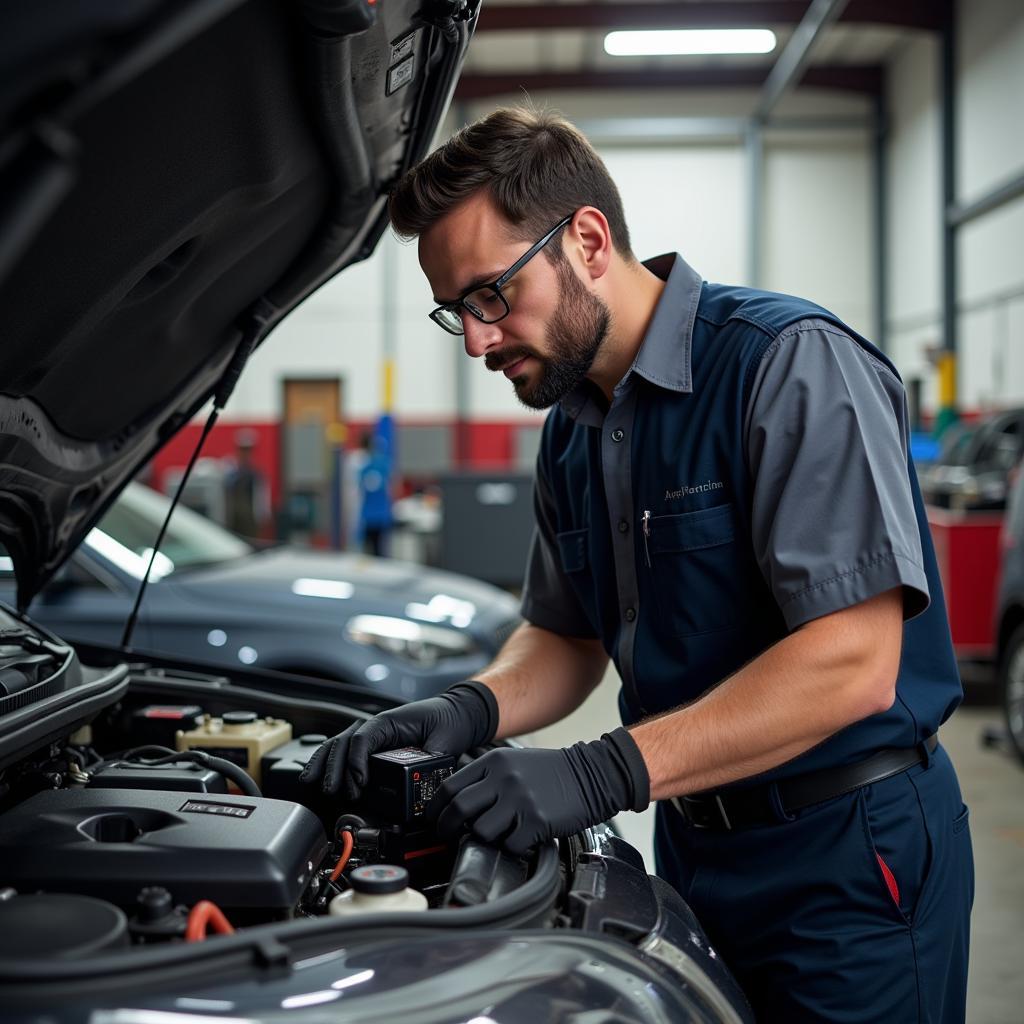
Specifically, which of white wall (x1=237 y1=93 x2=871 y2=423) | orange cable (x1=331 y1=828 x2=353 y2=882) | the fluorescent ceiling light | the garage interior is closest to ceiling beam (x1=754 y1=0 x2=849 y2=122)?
the garage interior

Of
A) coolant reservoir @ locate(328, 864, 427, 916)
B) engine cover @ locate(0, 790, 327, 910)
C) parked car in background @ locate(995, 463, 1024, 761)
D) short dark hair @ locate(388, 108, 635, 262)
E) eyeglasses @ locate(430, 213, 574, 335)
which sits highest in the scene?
short dark hair @ locate(388, 108, 635, 262)

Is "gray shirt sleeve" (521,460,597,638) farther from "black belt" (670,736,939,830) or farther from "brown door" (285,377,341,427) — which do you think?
"brown door" (285,377,341,427)

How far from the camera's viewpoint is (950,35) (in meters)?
11.0

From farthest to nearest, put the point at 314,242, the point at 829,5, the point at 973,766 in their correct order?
the point at 829,5 → the point at 973,766 → the point at 314,242

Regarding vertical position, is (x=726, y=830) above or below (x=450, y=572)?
above

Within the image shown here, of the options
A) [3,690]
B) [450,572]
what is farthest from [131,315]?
[450,572]

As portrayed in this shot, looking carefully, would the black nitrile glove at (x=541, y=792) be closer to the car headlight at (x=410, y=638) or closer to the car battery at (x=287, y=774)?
the car battery at (x=287, y=774)

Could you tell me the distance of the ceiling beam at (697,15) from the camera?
35.0ft

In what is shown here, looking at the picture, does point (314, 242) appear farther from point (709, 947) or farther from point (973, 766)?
point (973, 766)

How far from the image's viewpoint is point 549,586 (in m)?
1.84

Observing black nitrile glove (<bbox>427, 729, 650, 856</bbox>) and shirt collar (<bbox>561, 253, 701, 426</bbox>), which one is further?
shirt collar (<bbox>561, 253, 701, 426</bbox>)

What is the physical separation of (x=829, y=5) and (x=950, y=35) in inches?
112

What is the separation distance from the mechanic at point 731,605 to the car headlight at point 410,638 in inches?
82.9

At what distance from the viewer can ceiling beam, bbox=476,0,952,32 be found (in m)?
10.7
